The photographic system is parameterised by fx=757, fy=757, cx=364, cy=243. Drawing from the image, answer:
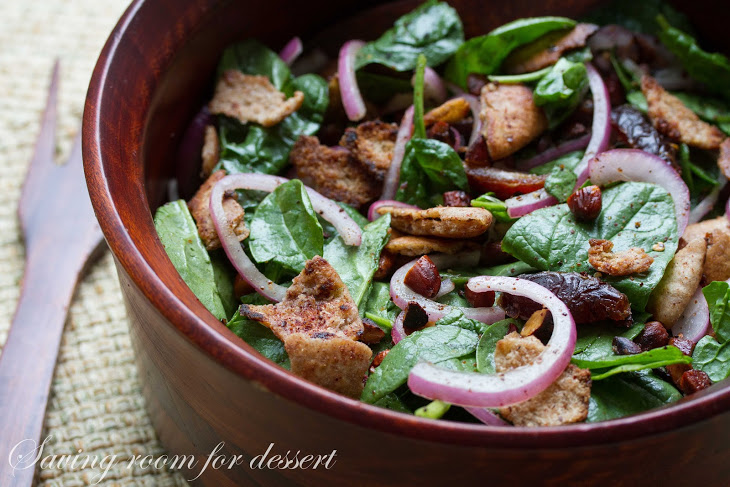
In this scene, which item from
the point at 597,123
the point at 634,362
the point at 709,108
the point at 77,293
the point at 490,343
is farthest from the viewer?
the point at 77,293

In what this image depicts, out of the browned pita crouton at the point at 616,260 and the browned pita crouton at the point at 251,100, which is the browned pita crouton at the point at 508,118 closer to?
the browned pita crouton at the point at 616,260

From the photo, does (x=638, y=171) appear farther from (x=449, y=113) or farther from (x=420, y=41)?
(x=420, y=41)

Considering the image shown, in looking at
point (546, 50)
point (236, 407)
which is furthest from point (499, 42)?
point (236, 407)

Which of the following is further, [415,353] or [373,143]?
[373,143]

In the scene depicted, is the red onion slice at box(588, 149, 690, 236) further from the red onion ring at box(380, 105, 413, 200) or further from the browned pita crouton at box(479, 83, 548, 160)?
the red onion ring at box(380, 105, 413, 200)

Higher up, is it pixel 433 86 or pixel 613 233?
pixel 433 86

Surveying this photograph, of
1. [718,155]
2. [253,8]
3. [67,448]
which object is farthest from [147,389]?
[718,155]

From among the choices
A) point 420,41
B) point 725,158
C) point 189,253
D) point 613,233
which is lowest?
point 189,253

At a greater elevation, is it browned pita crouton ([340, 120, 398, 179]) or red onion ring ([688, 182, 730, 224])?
browned pita crouton ([340, 120, 398, 179])

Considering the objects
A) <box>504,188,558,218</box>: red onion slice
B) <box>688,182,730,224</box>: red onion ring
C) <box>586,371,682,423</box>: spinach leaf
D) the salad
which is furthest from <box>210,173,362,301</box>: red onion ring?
<box>688,182,730,224</box>: red onion ring

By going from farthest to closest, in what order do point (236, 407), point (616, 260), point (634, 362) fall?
point (616, 260) < point (634, 362) < point (236, 407)
